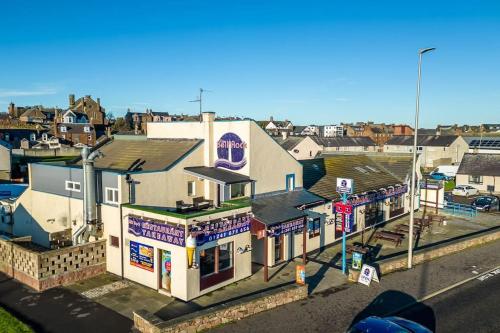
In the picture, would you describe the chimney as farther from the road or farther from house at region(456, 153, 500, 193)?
the road

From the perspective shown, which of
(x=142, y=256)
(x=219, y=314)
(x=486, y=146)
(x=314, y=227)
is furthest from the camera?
(x=486, y=146)

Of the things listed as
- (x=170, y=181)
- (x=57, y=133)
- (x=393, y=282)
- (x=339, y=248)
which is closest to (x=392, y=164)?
(x=339, y=248)

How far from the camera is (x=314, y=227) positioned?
23.5m

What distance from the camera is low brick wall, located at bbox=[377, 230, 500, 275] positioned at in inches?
784

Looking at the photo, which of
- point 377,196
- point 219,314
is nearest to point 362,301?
point 219,314

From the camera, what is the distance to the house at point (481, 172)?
4891 cm

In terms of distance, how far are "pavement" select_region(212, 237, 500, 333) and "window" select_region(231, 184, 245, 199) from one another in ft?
22.8

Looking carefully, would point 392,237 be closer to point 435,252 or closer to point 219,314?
point 435,252

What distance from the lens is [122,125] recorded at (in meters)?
103

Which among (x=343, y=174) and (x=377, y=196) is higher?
(x=343, y=174)

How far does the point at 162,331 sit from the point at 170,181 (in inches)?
369

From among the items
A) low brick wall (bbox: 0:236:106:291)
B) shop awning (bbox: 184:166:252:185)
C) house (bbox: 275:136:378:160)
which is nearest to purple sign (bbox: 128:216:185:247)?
low brick wall (bbox: 0:236:106:291)

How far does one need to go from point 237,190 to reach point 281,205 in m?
2.56

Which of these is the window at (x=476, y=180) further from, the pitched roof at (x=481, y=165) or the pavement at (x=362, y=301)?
the pavement at (x=362, y=301)
